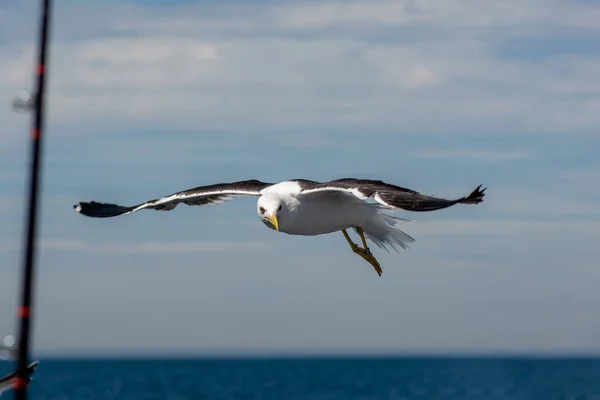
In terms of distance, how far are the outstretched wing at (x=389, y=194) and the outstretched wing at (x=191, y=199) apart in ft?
4.66

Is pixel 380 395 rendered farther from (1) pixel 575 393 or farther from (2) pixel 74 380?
(2) pixel 74 380

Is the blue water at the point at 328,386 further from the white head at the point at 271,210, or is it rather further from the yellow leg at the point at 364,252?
the white head at the point at 271,210

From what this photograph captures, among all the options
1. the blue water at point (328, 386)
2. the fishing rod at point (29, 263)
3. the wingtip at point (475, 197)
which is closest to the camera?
the fishing rod at point (29, 263)

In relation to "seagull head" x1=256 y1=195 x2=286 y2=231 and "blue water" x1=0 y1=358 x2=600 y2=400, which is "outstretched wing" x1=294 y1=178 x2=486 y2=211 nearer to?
"seagull head" x1=256 y1=195 x2=286 y2=231

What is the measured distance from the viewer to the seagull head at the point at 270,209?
1698 centimetres

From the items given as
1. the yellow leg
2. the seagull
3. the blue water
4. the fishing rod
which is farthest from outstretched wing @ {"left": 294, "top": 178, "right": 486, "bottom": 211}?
the blue water

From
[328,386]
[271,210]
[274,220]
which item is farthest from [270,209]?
[328,386]

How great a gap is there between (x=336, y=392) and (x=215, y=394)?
29.1 feet

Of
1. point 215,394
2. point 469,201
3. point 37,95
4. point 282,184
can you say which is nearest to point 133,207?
point 282,184

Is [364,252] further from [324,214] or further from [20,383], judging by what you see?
[20,383]

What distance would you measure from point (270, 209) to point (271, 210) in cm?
2

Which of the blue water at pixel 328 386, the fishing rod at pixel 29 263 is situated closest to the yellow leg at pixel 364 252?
the fishing rod at pixel 29 263

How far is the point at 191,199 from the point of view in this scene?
67.3 feet

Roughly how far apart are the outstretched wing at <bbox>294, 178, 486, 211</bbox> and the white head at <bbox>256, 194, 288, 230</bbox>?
0.33m
